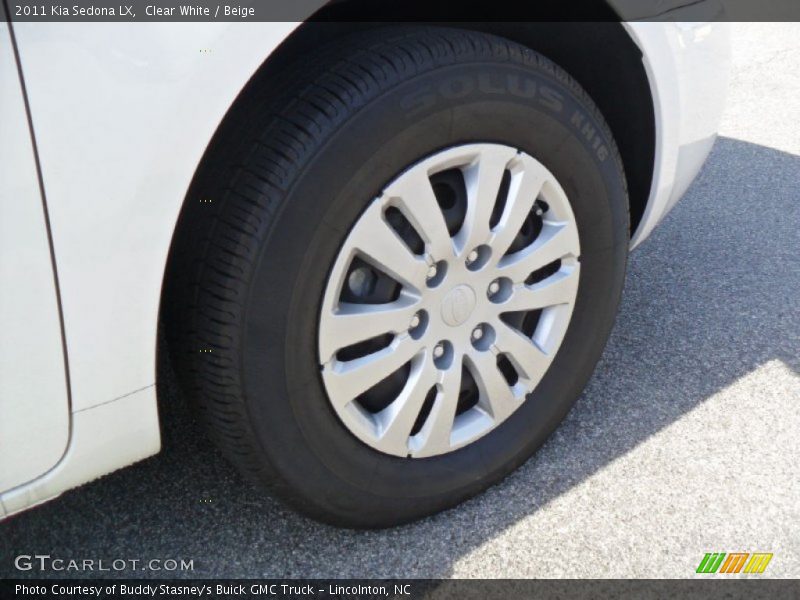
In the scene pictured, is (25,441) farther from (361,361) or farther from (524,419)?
(524,419)

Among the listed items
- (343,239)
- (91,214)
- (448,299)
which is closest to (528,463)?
(448,299)

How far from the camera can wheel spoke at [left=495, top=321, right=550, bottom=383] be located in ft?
5.56

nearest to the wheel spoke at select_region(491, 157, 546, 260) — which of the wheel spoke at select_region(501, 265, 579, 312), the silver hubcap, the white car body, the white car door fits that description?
→ the silver hubcap

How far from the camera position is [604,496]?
71.9 inches

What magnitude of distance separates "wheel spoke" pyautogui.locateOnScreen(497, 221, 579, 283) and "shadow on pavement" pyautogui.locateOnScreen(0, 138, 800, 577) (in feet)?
1.58

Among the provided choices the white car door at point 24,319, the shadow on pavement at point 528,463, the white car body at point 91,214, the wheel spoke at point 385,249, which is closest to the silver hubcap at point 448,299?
the wheel spoke at point 385,249

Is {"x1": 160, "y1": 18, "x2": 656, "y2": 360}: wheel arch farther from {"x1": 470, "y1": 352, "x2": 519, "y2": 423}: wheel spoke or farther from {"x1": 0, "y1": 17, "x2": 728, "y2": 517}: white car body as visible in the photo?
{"x1": 470, "y1": 352, "x2": 519, "y2": 423}: wheel spoke

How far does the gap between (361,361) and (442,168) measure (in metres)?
0.36

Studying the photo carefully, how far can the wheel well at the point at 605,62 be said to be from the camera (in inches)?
66.7

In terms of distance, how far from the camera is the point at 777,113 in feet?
12.3

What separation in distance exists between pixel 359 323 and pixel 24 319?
0.54 metres

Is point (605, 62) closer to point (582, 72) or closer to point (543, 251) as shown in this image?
point (582, 72)

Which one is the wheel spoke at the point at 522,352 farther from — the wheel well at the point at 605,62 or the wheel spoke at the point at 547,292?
the wheel well at the point at 605,62

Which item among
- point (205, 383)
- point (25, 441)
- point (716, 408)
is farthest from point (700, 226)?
point (25, 441)
